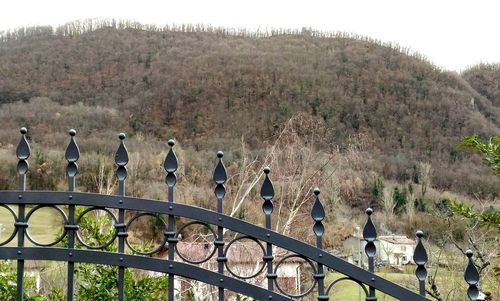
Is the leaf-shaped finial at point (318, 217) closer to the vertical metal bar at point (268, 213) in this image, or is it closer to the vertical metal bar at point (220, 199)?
the vertical metal bar at point (268, 213)

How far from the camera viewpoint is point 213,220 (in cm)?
180

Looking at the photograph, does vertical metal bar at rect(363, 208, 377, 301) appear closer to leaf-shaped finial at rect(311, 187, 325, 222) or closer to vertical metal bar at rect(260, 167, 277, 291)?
leaf-shaped finial at rect(311, 187, 325, 222)

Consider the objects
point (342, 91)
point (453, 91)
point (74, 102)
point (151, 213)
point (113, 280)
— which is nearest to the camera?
point (151, 213)

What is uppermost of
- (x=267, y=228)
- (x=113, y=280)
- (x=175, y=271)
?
(x=267, y=228)

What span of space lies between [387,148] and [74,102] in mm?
16927

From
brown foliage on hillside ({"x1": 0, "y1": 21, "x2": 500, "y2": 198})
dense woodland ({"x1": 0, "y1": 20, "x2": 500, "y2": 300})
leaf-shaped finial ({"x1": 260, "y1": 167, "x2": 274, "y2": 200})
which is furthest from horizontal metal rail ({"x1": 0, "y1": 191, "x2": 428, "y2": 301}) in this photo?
brown foliage on hillside ({"x1": 0, "y1": 21, "x2": 500, "y2": 198})

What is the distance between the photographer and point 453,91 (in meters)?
38.2

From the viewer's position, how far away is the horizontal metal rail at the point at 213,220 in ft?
5.80

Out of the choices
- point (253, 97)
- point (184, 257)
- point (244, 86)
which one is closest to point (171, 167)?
point (184, 257)

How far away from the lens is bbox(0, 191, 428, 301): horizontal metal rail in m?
1.77

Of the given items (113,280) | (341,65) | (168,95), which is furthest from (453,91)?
(113,280)

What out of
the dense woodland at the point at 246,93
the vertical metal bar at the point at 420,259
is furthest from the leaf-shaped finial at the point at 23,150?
the dense woodland at the point at 246,93

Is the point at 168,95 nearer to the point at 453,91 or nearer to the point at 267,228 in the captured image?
the point at 453,91

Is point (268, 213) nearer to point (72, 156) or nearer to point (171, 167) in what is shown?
point (171, 167)
